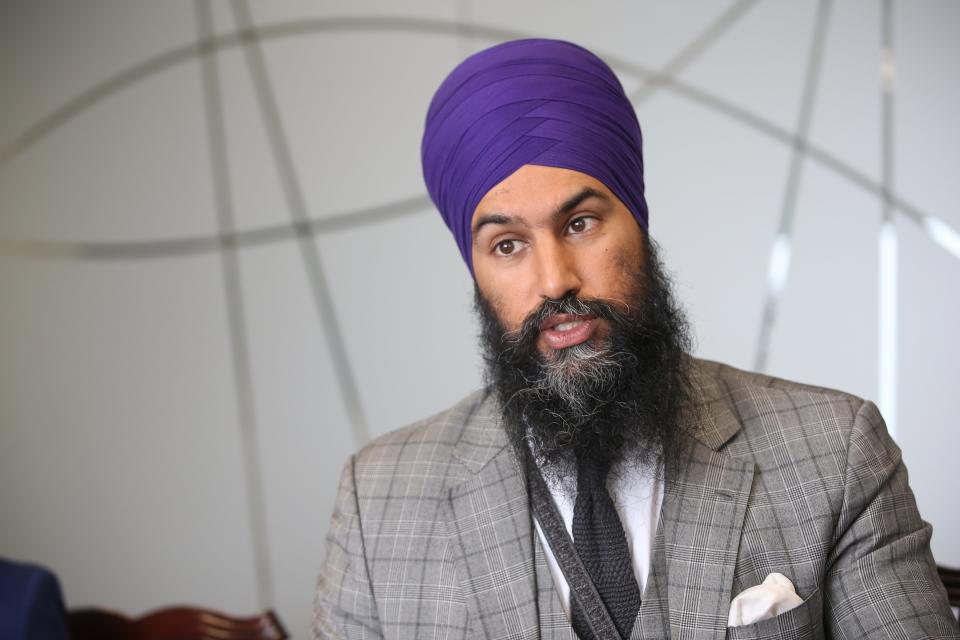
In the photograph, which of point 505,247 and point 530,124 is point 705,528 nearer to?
point 505,247

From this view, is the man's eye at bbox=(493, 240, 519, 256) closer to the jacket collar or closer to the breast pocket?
the jacket collar

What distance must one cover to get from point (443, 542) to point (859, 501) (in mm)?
704

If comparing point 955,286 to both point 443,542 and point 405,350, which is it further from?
point 443,542

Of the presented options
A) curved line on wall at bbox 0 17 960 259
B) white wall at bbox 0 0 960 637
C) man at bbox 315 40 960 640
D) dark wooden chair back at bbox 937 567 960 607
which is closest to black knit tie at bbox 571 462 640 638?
man at bbox 315 40 960 640

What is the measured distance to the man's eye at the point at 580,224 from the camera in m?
1.75

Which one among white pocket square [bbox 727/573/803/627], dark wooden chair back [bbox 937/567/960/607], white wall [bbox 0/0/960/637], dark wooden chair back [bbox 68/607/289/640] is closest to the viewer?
white pocket square [bbox 727/573/803/627]

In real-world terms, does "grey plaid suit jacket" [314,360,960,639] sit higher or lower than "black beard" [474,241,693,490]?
lower

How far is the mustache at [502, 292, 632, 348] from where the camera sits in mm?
1708

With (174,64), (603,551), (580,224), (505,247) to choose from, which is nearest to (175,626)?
(603,551)

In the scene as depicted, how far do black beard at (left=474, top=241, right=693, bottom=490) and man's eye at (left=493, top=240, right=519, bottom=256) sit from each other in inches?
4.5

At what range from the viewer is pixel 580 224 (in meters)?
1.75

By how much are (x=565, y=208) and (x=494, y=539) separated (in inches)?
22.9

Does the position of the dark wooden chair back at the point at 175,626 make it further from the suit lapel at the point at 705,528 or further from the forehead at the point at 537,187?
the forehead at the point at 537,187

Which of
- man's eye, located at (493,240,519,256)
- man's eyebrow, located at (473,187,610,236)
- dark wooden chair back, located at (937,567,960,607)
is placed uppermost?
man's eyebrow, located at (473,187,610,236)
